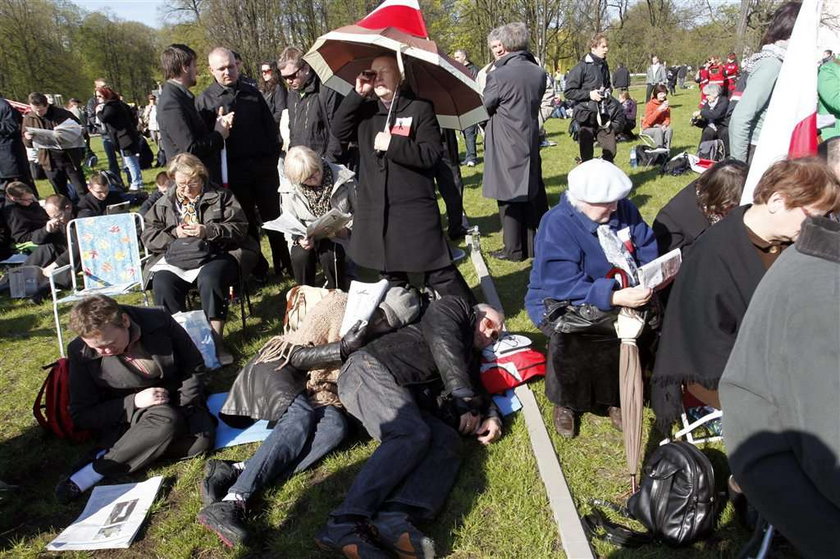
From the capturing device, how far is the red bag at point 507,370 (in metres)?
3.74

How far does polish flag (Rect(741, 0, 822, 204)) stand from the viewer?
3141 mm

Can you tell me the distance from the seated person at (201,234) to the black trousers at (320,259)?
0.42m

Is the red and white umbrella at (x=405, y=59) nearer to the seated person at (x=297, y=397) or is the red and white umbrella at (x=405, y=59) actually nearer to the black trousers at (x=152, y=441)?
the seated person at (x=297, y=397)

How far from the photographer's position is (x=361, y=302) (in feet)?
11.6

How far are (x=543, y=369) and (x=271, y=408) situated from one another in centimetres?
172

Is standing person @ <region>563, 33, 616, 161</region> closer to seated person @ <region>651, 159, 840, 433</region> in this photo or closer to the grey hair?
the grey hair

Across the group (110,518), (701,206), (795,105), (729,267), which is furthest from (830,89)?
(110,518)

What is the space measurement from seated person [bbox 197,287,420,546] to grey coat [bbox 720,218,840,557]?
2176 millimetres

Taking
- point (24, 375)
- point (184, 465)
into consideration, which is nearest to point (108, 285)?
point (24, 375)

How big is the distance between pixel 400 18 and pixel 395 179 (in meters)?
0.98

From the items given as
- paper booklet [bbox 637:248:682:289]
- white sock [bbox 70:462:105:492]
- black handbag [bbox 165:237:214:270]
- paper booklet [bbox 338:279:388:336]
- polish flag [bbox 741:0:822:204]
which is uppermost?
polish flag [bbox 741:0:822:204]

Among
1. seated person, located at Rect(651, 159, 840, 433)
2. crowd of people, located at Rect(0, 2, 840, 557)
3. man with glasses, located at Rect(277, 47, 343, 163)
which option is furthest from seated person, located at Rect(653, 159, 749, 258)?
man with glasses, located at Rect(277, 47, 343, 163)

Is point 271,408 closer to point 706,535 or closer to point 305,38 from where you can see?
point 706,535

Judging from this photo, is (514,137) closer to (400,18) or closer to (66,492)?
(400,18)
